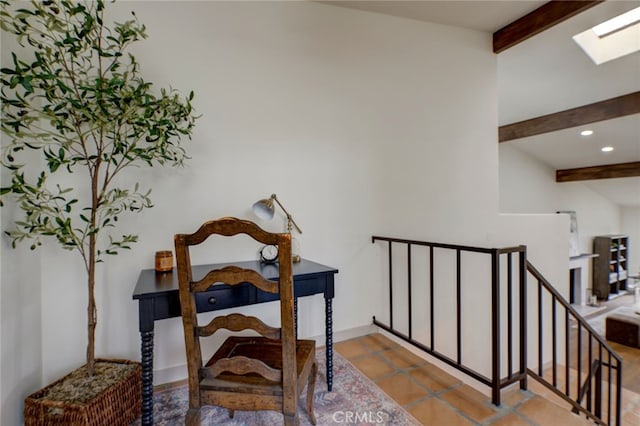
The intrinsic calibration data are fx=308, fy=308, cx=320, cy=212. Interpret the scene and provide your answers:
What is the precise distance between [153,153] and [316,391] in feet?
5.66

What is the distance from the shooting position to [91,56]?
69.8 inches

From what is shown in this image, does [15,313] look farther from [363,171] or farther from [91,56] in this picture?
[363,171]

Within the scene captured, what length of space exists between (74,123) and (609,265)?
10.9 metres

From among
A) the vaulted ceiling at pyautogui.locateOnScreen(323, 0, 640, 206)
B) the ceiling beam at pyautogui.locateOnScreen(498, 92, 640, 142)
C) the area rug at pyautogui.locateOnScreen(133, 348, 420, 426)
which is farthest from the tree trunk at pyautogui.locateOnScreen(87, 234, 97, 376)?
the ceiling beam at pyautogui.locateOnScreen(498, 92, 640, 142)

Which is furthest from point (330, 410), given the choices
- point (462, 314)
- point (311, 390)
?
point (462, 314)

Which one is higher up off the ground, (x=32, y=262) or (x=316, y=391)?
(x=32, y=262)

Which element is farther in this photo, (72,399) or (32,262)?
(32,262)

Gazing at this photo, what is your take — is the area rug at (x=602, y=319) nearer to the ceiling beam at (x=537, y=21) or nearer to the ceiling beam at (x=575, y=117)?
the ceiling beam at (x=575, y=117)

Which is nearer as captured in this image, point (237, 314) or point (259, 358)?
point (237, 314)

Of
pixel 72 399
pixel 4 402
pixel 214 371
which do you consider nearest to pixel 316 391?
pixel 214 371

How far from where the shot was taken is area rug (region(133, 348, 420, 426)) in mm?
1621

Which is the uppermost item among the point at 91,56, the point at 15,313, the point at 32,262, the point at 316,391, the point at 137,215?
the point at 91,56

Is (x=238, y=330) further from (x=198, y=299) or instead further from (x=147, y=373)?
(x=147, y=373)

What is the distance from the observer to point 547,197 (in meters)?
7.38
